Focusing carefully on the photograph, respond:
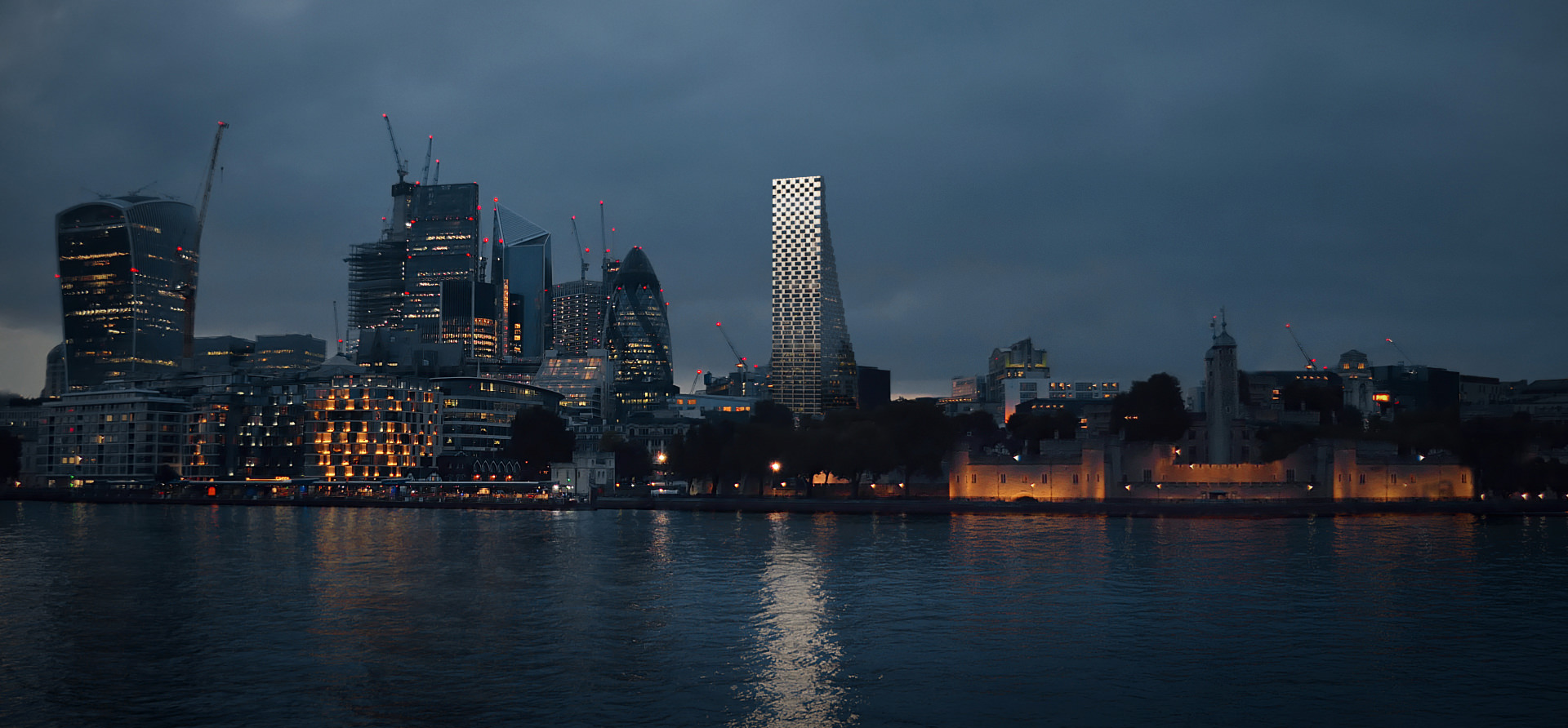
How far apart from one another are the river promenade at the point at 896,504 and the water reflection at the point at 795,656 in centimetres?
5818

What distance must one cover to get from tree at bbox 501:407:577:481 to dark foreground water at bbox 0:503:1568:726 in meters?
84.8

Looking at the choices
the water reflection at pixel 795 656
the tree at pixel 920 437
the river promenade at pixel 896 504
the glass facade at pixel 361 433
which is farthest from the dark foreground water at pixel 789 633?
the glass facade at pixel 361 433

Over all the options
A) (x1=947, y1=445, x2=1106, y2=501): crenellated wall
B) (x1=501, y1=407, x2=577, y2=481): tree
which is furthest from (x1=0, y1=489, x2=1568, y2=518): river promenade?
(x1=501, y1=407, x2=577, y2=481): tree

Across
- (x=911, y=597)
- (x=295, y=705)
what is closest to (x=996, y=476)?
(x=911, y=597)

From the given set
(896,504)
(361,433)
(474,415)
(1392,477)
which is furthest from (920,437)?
(361,433)

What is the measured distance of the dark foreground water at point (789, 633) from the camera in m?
31.6

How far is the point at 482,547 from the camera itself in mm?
78500

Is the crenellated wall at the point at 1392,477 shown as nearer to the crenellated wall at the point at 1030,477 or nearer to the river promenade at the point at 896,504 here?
the river promenade at the point at 896,504

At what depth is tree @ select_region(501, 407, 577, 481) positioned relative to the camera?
166 metres

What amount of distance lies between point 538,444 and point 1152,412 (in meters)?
83.6

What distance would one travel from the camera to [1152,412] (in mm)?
132750

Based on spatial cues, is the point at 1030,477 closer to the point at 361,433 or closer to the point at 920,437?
the point at 920,437

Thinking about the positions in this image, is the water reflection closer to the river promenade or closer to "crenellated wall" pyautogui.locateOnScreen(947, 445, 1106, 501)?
the river promenade

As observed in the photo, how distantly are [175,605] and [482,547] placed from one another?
97.5ft
